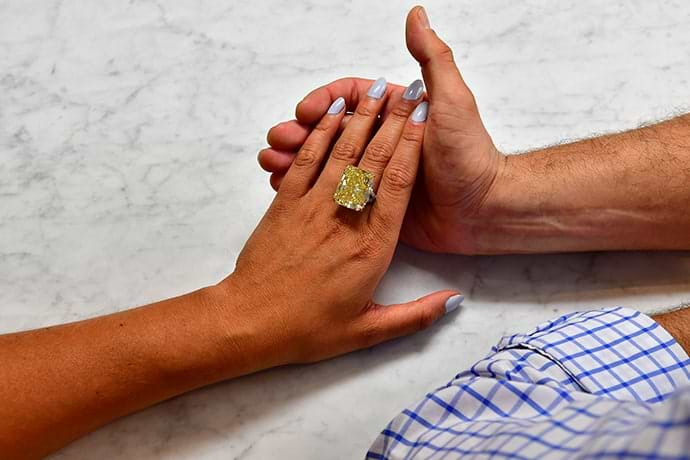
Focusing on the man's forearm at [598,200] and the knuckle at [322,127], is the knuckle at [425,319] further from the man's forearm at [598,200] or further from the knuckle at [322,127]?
the knuckle at [322,127]

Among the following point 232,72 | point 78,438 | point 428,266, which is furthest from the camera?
point 232,72

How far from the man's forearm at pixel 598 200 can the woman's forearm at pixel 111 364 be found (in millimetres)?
364

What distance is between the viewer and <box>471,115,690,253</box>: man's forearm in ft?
2.96

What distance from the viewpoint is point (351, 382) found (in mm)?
878

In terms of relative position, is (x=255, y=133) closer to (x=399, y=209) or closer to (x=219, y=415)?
(x=399, y=209)

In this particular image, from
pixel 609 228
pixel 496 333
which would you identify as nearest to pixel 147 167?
pixel 496 333

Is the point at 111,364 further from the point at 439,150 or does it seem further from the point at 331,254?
the point at 439,150

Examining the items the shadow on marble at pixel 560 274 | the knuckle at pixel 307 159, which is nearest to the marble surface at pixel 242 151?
the shadow on marble at pixel 560 274

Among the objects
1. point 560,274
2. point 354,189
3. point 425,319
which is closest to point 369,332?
point 425,319

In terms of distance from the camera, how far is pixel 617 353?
677 mm

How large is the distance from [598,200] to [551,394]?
0.40 metres

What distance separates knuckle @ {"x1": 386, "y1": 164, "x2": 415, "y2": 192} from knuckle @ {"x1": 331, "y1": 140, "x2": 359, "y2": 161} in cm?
6

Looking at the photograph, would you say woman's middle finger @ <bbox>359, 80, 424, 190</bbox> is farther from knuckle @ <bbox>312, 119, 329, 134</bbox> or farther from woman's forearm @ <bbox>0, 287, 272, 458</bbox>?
woman's forearm @ <bbox>0, 287, 272, 458</bbox>

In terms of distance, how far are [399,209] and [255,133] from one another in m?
0.29
